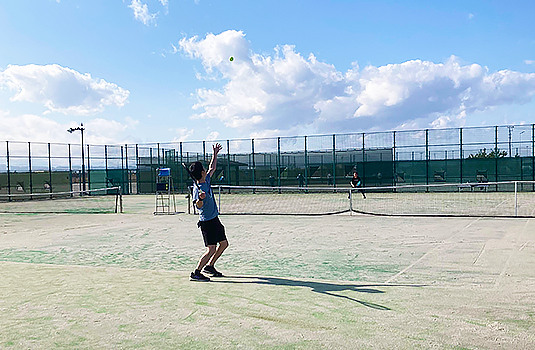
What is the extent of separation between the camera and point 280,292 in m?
5.45

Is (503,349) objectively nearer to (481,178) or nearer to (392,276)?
(392,276)

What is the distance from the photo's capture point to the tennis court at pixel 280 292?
12.9 ft

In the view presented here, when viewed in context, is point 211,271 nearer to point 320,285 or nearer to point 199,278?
point 199,278

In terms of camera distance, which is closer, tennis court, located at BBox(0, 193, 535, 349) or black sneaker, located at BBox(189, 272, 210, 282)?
tennis court, located at BBox(0, 193, 535, 349)

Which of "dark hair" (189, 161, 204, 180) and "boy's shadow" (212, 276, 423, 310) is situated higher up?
"dark hair" (189, 161, 204, 180)

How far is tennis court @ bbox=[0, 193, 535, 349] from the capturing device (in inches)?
155

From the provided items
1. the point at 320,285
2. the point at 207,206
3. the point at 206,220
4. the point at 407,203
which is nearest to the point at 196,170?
the point at 207,206

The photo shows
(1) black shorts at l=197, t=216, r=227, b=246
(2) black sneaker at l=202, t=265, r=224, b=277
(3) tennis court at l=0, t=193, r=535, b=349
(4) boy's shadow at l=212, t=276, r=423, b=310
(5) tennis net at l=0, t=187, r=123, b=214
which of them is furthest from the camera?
(5) tennis net at l=0, t=187, r=123, b=214

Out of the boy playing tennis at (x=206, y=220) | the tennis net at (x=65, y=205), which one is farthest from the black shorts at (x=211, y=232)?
the tennis net at (x=65, y=205)

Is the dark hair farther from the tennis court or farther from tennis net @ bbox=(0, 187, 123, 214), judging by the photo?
tennis net @ bbox=(0, 187, 123, 214)

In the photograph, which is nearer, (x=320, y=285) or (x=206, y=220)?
(x=320, y=285)

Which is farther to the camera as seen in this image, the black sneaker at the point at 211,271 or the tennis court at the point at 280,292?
the black sneaker at the point at 211,271

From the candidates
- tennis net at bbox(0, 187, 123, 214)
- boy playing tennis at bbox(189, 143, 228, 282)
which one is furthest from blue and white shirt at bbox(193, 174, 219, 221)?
tennis net at bbox(0, 187, 123, 214)

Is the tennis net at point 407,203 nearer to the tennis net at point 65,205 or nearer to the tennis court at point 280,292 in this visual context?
the tennis net at point 65,205
